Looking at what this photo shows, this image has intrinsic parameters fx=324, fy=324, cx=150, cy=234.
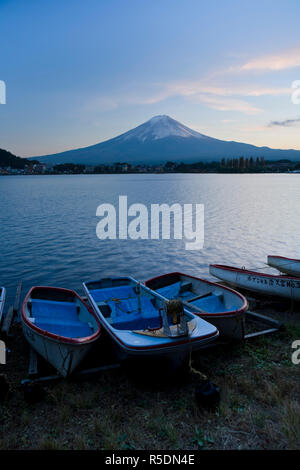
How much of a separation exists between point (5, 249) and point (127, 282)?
15.1 meters

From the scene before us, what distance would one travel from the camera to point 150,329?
7711 mm

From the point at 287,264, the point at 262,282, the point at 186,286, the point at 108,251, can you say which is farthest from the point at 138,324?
the point at 108,251

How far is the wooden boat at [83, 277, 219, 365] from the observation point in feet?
23.2

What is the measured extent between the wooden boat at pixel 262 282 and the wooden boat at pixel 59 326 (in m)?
7.11

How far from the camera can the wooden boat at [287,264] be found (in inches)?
598

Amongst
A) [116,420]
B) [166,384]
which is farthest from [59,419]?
[166,384]

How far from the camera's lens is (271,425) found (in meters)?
6.00

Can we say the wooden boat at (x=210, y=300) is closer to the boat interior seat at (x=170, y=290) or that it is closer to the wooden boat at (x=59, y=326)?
the boat interior seat at (x=170, y=290)

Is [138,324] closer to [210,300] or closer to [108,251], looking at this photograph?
[210,300]

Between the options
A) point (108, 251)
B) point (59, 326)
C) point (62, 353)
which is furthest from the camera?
point (108, 251)

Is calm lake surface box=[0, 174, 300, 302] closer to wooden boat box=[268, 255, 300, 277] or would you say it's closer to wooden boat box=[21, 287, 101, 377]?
wooden boat box=[268, 255, 300, 277]

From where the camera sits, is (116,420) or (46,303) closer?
(116,420)

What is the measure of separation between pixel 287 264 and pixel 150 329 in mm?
10427
